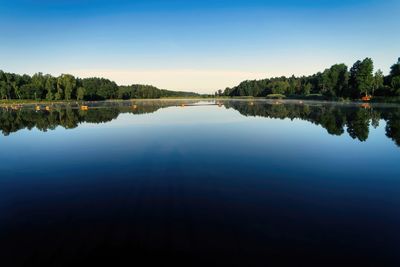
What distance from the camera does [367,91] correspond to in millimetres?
107250

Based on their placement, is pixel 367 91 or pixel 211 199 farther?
pixel 367 91

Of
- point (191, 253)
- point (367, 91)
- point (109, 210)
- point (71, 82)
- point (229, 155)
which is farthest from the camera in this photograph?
point (71, 82)

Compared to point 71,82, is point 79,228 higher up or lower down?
lower down

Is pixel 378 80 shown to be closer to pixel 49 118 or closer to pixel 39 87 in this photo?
pixel 49 118

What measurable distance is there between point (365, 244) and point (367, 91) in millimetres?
116112

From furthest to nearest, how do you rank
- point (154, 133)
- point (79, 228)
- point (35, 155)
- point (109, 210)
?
point (154, 133)
point (35, 155)
point (109, 210)
point (79, 228)

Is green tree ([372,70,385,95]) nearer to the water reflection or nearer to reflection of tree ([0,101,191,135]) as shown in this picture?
the water reflection

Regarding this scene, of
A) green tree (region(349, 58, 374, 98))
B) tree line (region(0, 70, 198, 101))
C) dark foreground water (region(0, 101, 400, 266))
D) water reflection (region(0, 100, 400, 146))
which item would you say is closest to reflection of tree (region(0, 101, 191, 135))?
water reflection (region(0, 100, 400, 146))

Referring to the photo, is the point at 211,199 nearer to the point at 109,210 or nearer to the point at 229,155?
the point at 109,210

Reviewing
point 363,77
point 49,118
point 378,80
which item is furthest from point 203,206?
point 378,80

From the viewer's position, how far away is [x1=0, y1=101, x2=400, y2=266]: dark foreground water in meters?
8.38

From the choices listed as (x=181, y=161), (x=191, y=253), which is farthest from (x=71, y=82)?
(x=191, y=253)

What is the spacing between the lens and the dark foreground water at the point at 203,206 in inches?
Answer: 330

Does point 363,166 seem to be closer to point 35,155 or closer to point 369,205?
point 369,205
